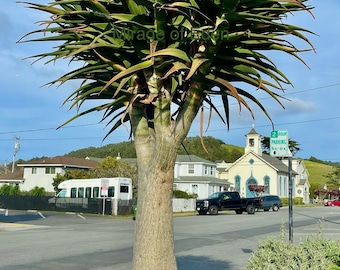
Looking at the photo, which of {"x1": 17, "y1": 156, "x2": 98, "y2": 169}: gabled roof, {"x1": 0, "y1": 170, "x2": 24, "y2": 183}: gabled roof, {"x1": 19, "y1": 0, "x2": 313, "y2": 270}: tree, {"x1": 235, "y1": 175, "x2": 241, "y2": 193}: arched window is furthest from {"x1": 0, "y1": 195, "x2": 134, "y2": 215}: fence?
{"x1": 235, "y1": 175, "x2": 241, "y2": 193}: arched window

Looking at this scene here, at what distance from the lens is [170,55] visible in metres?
3.42

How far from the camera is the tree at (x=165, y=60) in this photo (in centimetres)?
347

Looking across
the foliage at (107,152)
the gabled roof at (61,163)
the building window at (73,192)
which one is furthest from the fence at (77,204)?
the foliage at (107,152)

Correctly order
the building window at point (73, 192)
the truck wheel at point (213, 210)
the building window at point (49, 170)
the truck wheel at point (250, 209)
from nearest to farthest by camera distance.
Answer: the truck wheel at point (213, 210)
the building window at point (73, 192)
the truck wheel at point (250, 209)
the building window at point (49, 170)

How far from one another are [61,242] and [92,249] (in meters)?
2.64

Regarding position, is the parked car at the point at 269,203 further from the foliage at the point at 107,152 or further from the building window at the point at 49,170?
the foliage at the point at 107,152

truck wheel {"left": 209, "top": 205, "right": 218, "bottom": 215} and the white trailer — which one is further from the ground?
the white trailer

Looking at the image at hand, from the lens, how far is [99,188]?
1487 inches

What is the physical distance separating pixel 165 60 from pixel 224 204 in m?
37.2

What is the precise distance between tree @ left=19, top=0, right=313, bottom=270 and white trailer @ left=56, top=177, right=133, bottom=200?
31.4 metres

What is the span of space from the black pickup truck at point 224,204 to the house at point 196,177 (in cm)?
1640

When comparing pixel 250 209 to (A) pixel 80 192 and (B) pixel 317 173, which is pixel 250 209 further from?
(B) pixel 317 173

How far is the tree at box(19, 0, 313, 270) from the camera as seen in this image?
3.47m

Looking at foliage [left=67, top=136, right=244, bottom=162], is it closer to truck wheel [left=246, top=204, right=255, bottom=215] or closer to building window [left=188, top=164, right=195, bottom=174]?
building window [left=188, top=164, right=195, bottom=174]
